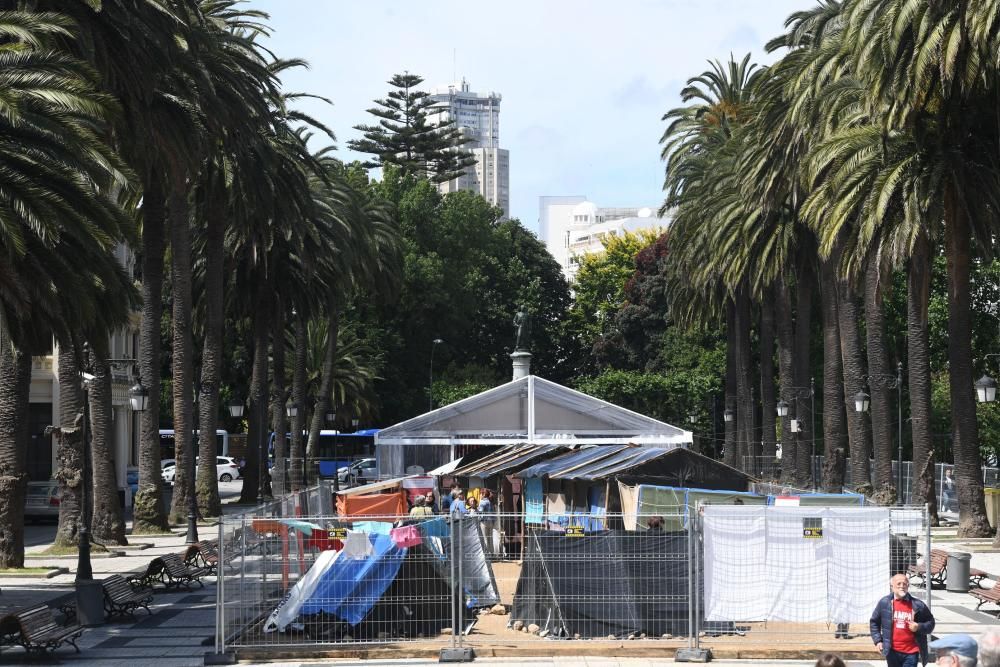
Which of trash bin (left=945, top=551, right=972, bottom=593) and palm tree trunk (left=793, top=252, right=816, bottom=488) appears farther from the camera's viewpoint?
palm tree trunk (left=793, top=252, right=816, bottom=488)

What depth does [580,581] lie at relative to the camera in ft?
55.0

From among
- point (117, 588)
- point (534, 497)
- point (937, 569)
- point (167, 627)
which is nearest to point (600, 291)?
point (534, 497)

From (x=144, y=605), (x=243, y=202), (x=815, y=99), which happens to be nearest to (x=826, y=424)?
(x=815, y=99)

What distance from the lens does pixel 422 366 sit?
3310 inches

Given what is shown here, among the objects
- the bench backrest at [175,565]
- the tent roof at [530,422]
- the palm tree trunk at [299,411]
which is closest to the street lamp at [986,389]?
the tent roof at [530,422]

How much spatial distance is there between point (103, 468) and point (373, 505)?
656 cm

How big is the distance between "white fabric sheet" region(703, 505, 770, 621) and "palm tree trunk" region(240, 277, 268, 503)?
35307 millimetres

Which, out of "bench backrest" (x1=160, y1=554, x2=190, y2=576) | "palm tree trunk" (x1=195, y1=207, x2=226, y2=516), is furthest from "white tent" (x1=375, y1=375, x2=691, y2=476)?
"bench backrest" (x1=160, y1=554, x2=190, y2=576)

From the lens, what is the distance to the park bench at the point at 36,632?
1642 cm

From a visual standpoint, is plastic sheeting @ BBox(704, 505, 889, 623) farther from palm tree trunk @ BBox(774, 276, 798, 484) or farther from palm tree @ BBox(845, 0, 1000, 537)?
palm tree trunk @ BBox(774, 276, 798, 484)

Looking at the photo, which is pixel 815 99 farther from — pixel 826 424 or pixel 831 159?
pixel 826 424

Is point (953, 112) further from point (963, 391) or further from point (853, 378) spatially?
point (853, 378)

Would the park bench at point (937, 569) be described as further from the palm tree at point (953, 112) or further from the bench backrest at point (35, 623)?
the bench backrest at point (35, 623)

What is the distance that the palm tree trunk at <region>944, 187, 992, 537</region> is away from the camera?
32750mm
